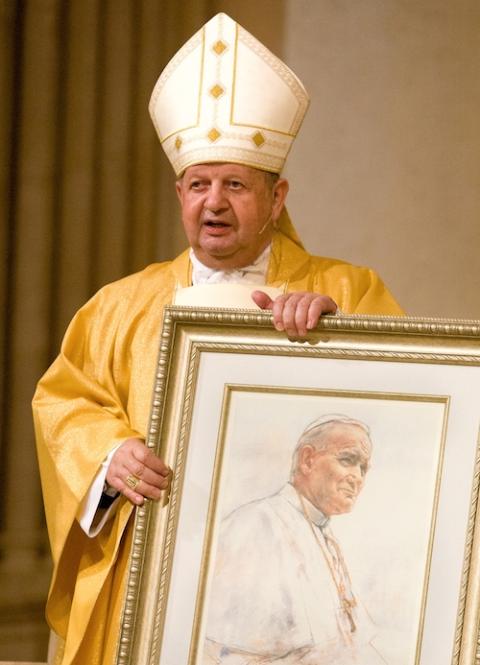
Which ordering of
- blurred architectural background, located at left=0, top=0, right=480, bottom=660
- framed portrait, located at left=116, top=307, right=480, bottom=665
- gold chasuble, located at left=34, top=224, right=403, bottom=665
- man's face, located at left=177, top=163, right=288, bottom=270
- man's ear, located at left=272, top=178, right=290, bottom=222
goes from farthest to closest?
blurred architectural background, located at left=0, top=0, right=480, bottom=660, man's ear, located at left=272, top=178, right=290, bottom=222, man's face, located at left=177, top=163, right=288, bottom=270, gold chasuble, located at left=34, top=224, right=403, bottom=665, framed portrait, located at left=116, top=307, right=480, bottom=665

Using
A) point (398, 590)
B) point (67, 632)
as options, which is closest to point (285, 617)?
point (398, 590)

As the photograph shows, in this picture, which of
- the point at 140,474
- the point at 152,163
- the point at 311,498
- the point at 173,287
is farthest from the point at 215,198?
the point at 152,163

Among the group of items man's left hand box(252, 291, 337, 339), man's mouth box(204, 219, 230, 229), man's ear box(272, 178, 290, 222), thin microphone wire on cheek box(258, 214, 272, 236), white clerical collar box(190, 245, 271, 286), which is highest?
man's ear box(272, 178, 290, 222)

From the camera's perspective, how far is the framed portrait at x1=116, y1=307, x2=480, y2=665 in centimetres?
210

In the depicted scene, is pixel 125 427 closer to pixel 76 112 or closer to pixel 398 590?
pixel 398 590

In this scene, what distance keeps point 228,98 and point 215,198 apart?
28 cm

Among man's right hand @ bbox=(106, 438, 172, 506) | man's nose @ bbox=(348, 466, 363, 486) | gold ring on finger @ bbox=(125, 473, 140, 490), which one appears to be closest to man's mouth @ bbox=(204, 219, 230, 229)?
man's right hand @ bbox=(106, 438, 172, 506)

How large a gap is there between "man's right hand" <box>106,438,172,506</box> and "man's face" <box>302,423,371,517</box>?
27 cm

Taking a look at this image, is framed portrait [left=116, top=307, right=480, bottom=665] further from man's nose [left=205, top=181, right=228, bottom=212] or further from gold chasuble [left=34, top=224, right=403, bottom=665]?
man's nose [left=205, top=181, right=228, bottom=212]

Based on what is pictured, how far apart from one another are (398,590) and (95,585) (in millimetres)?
791

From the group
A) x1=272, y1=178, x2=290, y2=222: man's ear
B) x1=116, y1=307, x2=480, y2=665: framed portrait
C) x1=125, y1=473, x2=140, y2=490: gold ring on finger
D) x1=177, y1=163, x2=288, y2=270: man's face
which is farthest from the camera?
x1=272, y1=178, x2=290, y2=222: man's ear

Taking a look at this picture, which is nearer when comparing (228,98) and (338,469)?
(338,469)

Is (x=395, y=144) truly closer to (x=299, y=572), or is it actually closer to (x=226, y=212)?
(x=226, y=212)

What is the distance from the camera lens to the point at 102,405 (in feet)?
9.14
